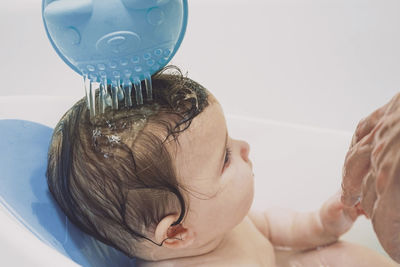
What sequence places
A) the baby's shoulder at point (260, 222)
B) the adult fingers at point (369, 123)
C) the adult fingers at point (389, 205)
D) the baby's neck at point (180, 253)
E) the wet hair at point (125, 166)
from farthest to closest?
the baby's shoulder at point (260, 222)
the baby's neck at point (180, 253)
the wet hair at point (125, 166)
the adult fingers at point (369, 123)
the adult fingers at point (389, 205)

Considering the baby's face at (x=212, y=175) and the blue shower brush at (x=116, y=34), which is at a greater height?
the blue shower brush at (x=116, y=34)

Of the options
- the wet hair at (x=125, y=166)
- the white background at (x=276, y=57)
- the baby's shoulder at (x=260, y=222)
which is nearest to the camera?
the wet hair at (x=125, y=166)

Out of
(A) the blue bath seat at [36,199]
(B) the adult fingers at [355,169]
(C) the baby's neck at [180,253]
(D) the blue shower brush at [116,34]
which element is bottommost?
(C) the baby's neck at [180,253]

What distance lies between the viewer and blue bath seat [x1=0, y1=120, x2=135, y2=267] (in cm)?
71

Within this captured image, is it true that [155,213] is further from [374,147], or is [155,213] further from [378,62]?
[378,62]

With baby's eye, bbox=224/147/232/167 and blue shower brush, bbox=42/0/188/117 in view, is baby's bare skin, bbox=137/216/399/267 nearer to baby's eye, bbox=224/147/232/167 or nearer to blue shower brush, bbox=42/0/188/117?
baby's eye, bbox=224/147/232/167

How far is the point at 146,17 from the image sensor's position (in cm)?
61

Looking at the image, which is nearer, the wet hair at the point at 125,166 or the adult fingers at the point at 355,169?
the adult fingers at the point at 355,169

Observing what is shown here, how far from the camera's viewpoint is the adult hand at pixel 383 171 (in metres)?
0.49

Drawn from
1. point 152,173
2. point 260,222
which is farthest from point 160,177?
point 260,222

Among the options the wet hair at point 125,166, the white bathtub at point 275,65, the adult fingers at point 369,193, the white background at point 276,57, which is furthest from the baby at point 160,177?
the white background at point 276,57

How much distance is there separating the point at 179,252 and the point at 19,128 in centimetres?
36

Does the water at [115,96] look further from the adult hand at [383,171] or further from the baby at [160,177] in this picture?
the adult hand at [383,171]

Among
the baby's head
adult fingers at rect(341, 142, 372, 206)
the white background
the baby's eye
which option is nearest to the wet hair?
the baby's head
